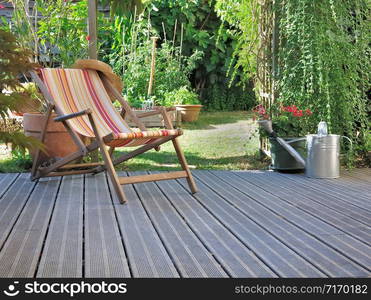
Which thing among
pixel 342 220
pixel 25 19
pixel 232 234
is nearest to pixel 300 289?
pixel 232 234

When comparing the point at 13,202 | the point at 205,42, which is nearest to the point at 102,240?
the point at 13,202

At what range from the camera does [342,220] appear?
10.1 ft

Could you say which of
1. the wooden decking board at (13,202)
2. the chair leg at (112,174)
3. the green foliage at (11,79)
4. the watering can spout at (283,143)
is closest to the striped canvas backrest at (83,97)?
the chair leg at (112,174)

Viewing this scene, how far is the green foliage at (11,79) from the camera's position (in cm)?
210

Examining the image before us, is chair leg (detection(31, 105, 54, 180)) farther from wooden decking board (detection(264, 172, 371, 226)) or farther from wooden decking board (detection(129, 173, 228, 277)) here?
wooden decking board (detection(264, 172, 371, 226))

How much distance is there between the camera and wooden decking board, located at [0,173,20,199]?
3.86 meters

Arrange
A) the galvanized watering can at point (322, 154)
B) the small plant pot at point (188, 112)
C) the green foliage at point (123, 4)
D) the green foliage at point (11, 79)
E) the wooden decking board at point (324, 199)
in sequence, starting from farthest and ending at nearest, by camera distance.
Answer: the small plant pot at point (188, 112) < the green foliage at point (123, 4) < the galvanized watering can at point (322, 154) < the wooden decking board at point (324, 199) < the green foliage at point (11, 79)

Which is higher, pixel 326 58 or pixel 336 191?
pixel 326 58

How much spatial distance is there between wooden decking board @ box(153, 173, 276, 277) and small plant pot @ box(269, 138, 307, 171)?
1.16m

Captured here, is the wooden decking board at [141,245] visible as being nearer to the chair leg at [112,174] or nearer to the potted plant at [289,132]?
the chair leg at [112,174]

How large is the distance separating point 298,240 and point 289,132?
2.20m

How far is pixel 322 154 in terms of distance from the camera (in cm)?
435

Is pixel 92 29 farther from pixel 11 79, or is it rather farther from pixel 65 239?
pixel 11 79

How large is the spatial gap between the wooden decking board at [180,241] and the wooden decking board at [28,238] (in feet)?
1.86
